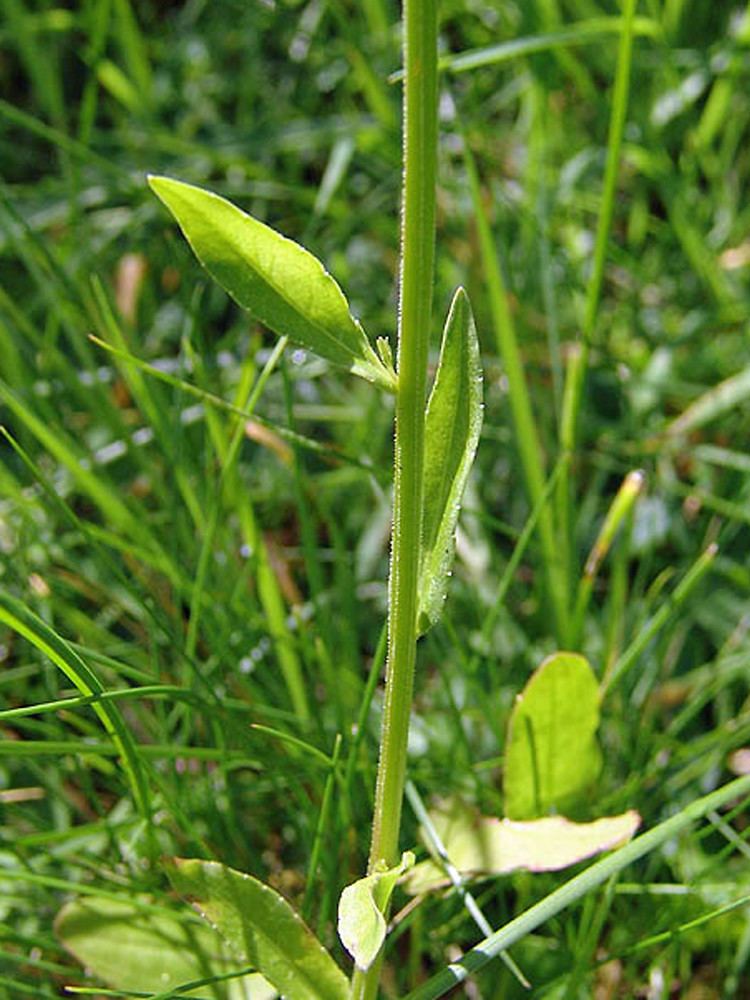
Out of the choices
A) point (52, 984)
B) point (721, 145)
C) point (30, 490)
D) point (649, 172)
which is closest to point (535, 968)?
point (52, 984)

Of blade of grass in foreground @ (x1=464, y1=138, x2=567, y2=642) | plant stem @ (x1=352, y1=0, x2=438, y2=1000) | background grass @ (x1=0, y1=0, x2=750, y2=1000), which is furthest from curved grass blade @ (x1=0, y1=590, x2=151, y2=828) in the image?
blade of grass in foreground @ (x1=464, y1=138, x2=567, y2=642)

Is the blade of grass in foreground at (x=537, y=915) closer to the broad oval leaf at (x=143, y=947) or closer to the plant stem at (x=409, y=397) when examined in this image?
the plant stem at (x=409, y=397)

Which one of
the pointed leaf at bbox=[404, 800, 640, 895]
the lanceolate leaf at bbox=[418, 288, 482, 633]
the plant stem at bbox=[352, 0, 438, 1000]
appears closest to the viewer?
the plant stem at bbox=[352, 0, 438, 1000]

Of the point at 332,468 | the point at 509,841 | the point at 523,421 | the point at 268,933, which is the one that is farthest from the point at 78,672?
the point at 332,468

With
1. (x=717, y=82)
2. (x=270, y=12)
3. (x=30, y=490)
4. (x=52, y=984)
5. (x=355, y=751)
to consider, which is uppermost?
(x=270, y=12)

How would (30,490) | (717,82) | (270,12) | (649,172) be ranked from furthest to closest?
(270,12)
(717,82)
(649,172)
(30,490)

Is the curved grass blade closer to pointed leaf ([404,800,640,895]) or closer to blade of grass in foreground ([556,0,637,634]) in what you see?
pointed leaf ([404,800,640,895])

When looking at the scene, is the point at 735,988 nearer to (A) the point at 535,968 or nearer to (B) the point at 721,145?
(A) the point at 535,968
